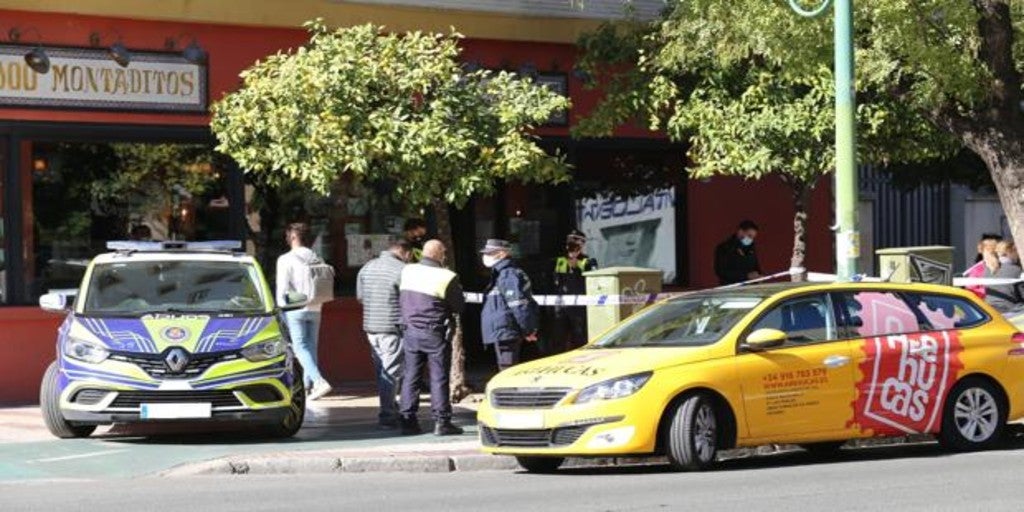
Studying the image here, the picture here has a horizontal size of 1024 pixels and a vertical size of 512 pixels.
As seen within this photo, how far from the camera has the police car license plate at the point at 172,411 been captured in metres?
13.8

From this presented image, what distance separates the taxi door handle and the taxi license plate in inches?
89.3

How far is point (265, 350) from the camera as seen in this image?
47.1 ft

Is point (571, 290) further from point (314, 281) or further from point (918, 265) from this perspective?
point (918, 265)

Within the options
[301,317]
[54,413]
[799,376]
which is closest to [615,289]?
[301,317]

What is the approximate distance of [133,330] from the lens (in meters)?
14.2

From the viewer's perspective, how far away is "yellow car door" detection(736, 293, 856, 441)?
12.6 meters

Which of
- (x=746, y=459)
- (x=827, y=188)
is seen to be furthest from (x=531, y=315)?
(x=827, y=188)

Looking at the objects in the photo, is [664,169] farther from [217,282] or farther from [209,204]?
[217,282]

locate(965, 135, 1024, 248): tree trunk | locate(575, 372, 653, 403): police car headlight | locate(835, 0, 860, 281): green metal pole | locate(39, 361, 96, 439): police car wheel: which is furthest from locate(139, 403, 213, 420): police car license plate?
locate(965, 135, 1024, 248): tree trunk

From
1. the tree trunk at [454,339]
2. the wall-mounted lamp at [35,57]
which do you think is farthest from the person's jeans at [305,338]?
the wall-mounted lamp at [35,57]

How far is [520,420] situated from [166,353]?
321 centimetres

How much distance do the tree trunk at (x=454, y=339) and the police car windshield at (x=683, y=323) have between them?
3398 mm

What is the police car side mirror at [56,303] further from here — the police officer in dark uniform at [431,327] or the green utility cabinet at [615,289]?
the green utility cabinet at [615,289]

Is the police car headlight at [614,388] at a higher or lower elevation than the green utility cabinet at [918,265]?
lower
